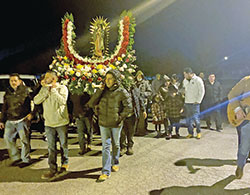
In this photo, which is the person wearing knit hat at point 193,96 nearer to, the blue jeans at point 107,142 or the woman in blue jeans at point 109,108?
the woman in blue jeans at point 109,108

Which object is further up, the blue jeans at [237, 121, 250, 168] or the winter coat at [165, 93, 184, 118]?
the winter coat at [165, 93, 184, 118]

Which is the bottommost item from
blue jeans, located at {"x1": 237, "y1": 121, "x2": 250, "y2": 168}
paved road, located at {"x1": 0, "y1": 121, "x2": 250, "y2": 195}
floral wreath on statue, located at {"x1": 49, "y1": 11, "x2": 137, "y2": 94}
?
paved road, located at {"x1": 0, "y1": 121, "x2": 250, "y2": 195}

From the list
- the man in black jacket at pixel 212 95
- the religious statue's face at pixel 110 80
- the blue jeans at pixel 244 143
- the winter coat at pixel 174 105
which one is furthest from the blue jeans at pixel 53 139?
the man in black jacket at pixel 212 95

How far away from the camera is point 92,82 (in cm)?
580

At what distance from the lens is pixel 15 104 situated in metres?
4.81

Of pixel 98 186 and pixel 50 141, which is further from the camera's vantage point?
pixel 50 141

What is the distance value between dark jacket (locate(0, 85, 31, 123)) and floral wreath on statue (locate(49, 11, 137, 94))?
1013mm

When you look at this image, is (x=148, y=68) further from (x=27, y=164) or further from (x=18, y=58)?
(x=27, y=164)

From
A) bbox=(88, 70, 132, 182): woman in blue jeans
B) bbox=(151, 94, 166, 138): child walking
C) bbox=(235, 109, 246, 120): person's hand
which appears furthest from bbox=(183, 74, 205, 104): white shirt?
bbox=(88, 70, 132, 182): woman in blue jeans

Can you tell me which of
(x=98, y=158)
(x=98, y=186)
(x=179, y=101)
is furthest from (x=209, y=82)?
(x=98, y=186)

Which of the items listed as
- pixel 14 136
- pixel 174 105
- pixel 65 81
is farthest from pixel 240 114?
pixel 14 136

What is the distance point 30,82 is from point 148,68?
14.0 metres

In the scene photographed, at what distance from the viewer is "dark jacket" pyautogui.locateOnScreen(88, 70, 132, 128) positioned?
13.4 feet

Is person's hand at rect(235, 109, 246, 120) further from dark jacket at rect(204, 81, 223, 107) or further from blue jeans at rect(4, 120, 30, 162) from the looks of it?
dark jacket at rect(204, 81, 223, 107)
